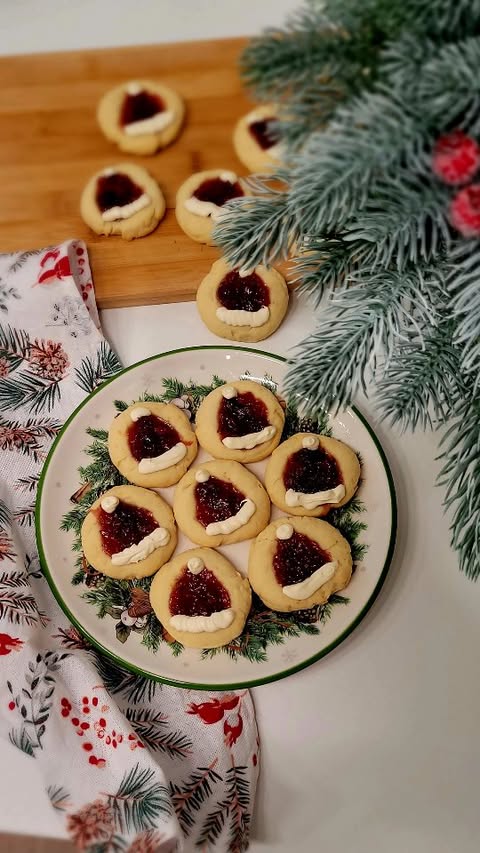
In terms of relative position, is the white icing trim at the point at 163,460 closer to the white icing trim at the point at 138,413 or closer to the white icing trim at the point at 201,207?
the white icing trim at the point at 138,413

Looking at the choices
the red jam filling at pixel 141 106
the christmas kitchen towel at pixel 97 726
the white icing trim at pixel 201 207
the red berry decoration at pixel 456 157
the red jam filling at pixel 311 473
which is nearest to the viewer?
the red berry decoration at pixel 456 157

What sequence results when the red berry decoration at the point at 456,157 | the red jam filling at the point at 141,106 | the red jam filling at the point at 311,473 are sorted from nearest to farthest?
1. the red berry decoration at the point at 456,157
2. the red jam filling at the point at 311,473
3. the red jam filling at the point at 141,106

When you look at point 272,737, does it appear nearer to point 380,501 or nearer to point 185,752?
point 185,752

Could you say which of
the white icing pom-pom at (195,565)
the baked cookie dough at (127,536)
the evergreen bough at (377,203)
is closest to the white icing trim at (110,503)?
the baked cookie dough at (127,536)

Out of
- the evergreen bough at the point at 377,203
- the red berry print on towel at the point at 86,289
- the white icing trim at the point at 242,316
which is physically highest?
the evergreen bough at the point at 377,203

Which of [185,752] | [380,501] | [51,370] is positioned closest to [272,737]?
[185,752]

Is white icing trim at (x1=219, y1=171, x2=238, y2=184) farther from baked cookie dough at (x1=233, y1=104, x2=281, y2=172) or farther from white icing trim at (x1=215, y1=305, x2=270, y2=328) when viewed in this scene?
white icing trim at (x1=215, y1=305, x2=270, y2=328)

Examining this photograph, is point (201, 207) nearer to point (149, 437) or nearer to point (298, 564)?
point (149, 437)
